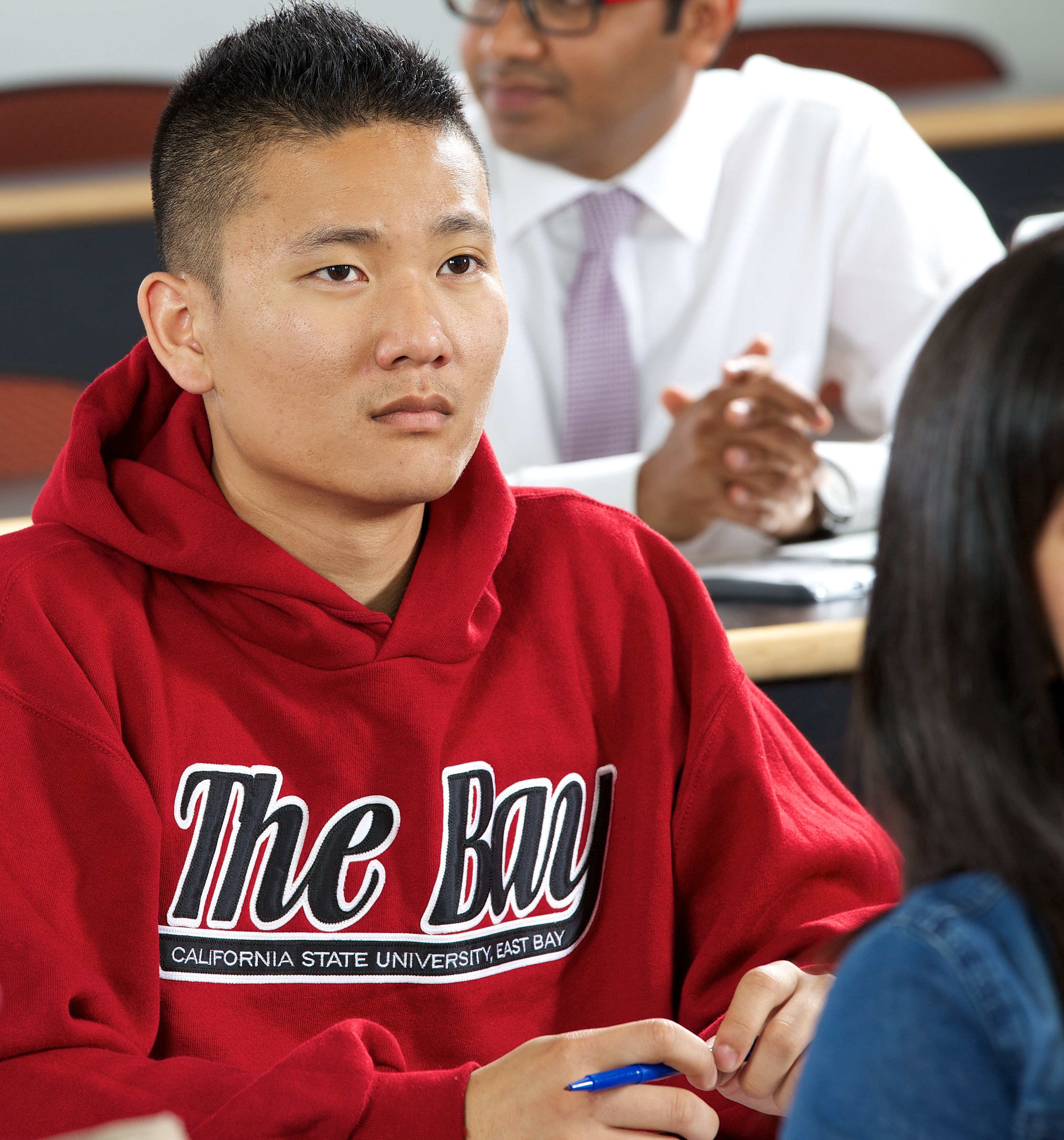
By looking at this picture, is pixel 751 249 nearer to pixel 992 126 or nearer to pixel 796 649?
pixel 992 126

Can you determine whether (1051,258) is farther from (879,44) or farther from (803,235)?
(879,44)

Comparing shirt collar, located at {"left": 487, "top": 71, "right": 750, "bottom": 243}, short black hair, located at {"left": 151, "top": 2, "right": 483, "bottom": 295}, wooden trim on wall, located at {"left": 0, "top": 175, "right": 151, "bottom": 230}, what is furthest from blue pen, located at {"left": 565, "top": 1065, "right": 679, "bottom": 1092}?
wooden trim on wall, located at {"left": 0, "top": 175, "right": 151, "bottom": 230}

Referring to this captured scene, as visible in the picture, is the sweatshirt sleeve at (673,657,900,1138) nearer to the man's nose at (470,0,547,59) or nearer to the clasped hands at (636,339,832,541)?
the clasped hands at (636,339,832,541)

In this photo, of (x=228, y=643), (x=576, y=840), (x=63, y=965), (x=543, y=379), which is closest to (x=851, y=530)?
(x=543, y=379)

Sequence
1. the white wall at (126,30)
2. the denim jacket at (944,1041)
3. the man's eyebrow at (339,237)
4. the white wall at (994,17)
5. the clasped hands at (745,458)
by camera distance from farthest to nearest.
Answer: the white wall at (994,17)
the white wall at (126,30)
the clasped hands at (745,458)
the man's eyebrow at (339,237)
the denim jacket at (944,1041)

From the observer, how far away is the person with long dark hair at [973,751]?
489 millimetres

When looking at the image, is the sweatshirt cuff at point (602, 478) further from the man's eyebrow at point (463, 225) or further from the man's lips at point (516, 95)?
the man's eyebrow at point (463, 225)

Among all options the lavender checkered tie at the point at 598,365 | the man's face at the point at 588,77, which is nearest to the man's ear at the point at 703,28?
the man's face at the point at 588,77

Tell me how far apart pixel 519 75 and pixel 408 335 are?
1.19 m

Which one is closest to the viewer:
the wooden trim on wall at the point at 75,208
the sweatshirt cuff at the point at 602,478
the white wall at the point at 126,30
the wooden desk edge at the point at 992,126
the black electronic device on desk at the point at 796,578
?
the black electronic device on desk at the point at 796,578

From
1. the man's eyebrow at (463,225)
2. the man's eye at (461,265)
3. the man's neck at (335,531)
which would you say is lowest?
the man's neck at (335,531)

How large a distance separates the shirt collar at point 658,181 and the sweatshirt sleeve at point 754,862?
1.15 meters

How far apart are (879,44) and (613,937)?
9.40ft

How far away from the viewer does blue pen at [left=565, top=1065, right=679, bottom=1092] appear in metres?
0.74
